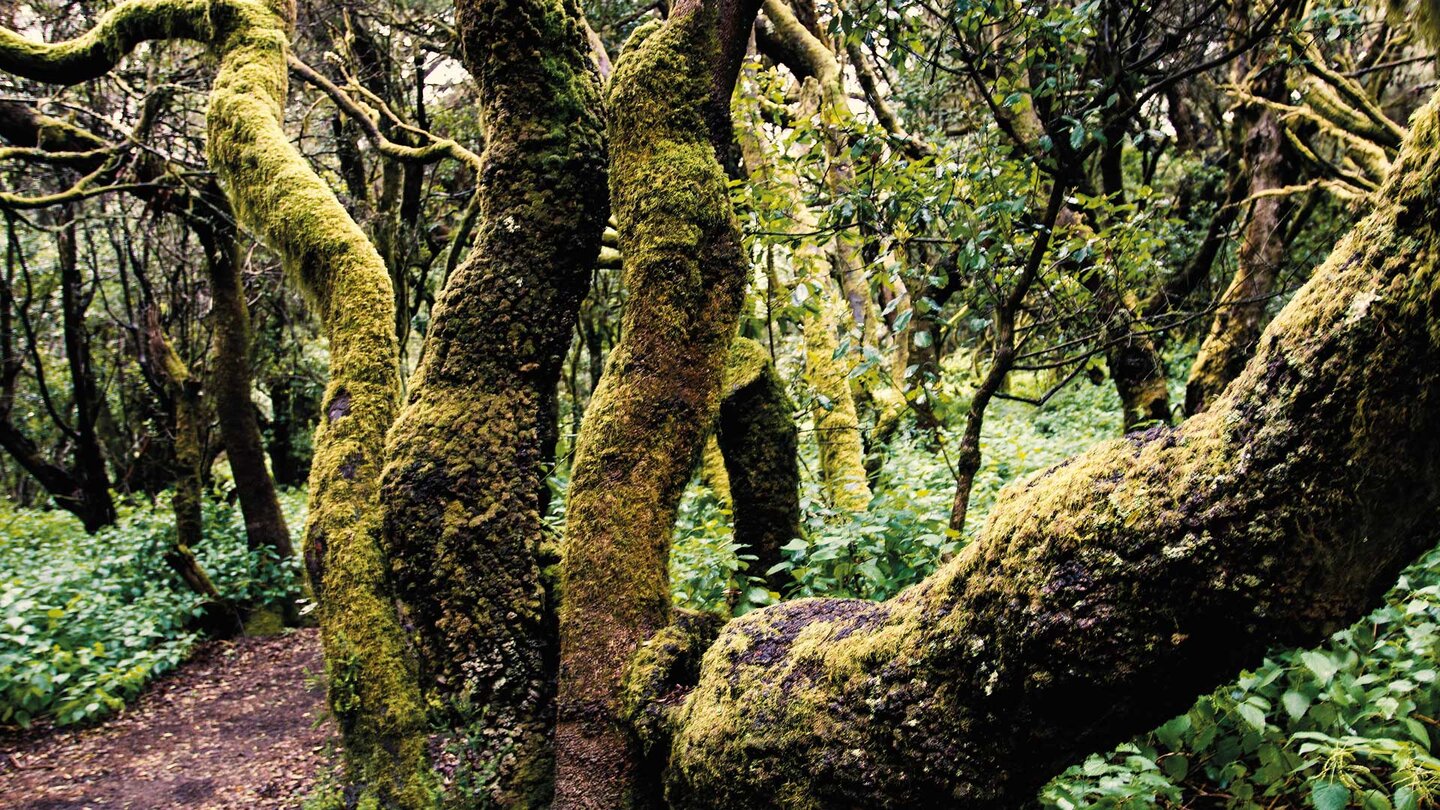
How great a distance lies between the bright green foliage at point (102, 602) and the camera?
6.32 m

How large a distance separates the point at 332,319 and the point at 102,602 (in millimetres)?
5575

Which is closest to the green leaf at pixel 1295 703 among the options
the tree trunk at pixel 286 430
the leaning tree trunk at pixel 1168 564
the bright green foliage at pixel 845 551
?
the leaning tree trunk at pixel 1168 564

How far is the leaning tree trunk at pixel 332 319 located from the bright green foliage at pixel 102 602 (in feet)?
14.3

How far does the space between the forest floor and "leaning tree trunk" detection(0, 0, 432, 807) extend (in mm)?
524

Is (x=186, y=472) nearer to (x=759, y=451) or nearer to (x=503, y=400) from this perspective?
(x=503, y=400)

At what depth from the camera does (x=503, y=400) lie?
3334 mm

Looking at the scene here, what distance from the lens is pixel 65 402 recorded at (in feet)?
49.5

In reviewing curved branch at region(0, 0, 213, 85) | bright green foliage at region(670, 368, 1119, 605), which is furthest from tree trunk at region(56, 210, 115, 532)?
bright green foliage at region(670, 368, 1119, 605)

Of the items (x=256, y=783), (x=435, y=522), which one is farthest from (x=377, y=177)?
(x=435, y=522)

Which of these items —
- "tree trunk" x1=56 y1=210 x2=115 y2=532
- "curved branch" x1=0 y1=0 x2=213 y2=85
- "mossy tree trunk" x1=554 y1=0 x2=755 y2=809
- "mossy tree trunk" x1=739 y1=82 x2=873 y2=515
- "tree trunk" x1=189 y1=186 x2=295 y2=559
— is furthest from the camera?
"tree trunk" x1=56 y1=210 x2=115 y2=532

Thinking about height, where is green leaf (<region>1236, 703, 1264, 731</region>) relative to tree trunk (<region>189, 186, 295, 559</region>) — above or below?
below

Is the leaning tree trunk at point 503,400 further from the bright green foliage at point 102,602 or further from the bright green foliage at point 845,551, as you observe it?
the bright green foliage at point 102,602

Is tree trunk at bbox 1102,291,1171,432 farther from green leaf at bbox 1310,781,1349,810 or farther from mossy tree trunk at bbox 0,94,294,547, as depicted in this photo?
mossy tree trunk at bbox 0,94,294,547

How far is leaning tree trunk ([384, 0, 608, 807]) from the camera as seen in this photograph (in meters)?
3.08
